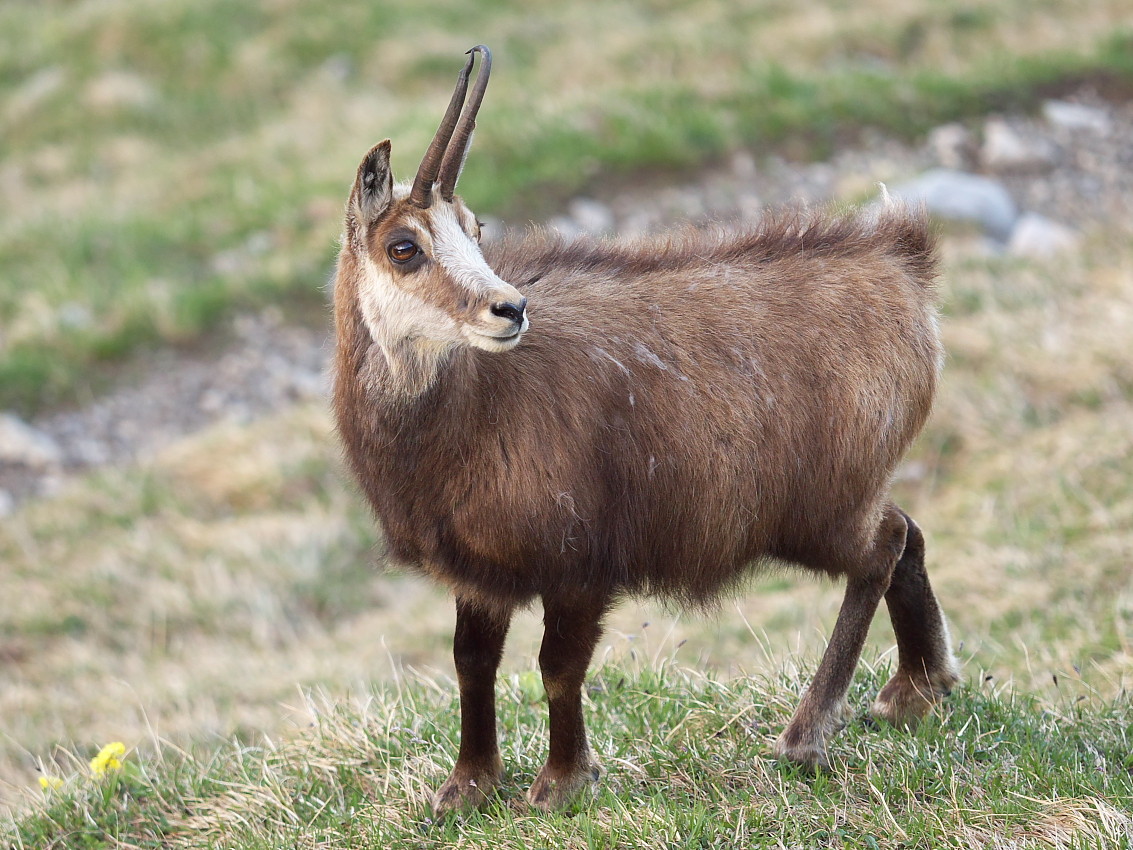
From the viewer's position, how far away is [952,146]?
12789mm

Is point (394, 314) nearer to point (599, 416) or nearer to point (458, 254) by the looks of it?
point (458, 254)

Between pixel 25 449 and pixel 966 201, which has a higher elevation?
pixel 966 201

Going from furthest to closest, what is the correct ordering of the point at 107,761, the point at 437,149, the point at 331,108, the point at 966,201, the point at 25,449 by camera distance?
the point at 331,108
the point at 966,201
the point at 25,449
the point at 107,761
the point at 437,149

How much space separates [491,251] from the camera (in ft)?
14.1

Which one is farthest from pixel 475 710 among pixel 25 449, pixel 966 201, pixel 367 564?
pixel 966 201

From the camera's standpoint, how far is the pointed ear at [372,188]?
3748mm

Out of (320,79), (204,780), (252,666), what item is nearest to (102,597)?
(252,666)

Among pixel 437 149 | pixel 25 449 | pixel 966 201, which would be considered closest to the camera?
pixel 437 149

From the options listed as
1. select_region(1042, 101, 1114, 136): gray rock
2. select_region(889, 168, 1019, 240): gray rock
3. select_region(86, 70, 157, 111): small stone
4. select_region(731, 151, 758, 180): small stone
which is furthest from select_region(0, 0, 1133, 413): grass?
select_region(889, 168, 1019, 240): gray rock

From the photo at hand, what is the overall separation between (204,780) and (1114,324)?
6.71 metres

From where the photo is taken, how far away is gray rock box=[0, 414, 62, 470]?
34.3 ft

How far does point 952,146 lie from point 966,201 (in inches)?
68.6

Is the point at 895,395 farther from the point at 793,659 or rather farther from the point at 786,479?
the point at 793,659

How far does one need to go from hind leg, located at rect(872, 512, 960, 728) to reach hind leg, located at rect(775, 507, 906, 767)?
0.16 m
